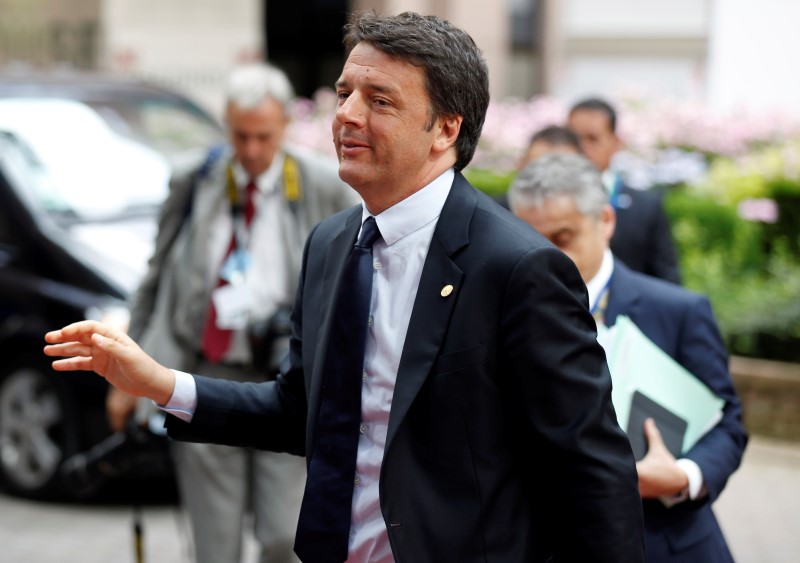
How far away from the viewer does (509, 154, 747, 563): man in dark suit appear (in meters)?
3.69

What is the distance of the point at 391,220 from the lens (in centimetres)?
296

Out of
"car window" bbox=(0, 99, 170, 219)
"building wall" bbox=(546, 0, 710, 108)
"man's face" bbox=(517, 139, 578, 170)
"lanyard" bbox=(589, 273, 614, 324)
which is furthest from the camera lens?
"building wall" bbox=(546, 0, 710, 108)

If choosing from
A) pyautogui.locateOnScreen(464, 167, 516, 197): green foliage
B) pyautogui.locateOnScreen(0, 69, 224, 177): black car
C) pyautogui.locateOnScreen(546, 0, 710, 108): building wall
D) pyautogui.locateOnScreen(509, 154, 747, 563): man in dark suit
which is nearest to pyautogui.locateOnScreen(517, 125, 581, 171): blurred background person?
pyautogui.locateOnScreen(509, 154, 747, 563): man in dark suit

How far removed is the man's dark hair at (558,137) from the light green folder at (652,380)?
2.28 m

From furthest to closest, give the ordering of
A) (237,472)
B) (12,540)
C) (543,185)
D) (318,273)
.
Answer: (12,540), (237,472), (543,185), (318,273)

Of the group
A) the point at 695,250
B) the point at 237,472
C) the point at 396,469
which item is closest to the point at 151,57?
the point at 695,250

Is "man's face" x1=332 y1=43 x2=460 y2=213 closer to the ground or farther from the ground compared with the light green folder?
farther from the ground

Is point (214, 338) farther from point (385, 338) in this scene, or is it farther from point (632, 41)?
point (632, 41)

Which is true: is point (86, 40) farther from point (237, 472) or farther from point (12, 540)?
point (237, 472)

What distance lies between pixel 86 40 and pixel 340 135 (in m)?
15.6

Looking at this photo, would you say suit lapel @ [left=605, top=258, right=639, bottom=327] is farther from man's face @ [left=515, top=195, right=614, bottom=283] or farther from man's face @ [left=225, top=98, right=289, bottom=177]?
man's face @ [left=225, top=98, right=289, bottom=177]

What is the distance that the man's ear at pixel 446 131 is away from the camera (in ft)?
9.57

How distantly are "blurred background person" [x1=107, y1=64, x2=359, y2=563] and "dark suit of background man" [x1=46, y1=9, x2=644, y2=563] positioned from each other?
7.27 ft

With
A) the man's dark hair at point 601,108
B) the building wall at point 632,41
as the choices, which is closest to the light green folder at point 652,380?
the man's dark hair at point 601,108
